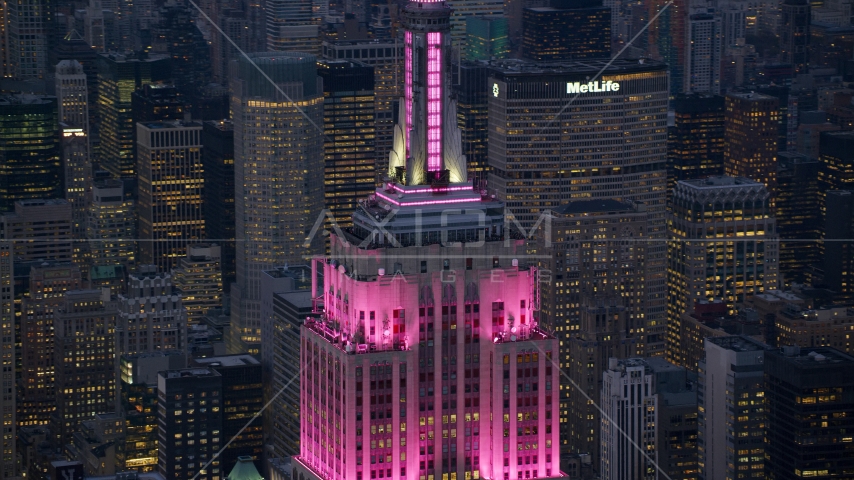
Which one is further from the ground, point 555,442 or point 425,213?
point 425,213

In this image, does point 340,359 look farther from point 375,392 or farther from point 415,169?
point 415,169

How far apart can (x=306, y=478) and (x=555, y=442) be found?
1378 centimetres

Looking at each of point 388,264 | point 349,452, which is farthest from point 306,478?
point 388,264

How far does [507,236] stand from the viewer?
110m

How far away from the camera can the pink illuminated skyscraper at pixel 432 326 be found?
109625mm

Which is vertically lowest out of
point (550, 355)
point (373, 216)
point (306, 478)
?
point (306, 478)

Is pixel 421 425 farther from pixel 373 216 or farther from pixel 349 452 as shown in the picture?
pixel 373 216

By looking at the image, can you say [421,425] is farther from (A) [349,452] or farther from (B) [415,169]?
(B) [415,169]

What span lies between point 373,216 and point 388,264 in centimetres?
262

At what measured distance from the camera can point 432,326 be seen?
11062 centimetres

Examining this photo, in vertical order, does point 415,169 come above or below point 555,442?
above

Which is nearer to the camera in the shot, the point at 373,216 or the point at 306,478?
the point at 373,216

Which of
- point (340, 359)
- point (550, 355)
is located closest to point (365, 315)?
point (340, 359)

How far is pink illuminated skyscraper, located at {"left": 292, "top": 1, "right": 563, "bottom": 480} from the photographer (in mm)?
109625
